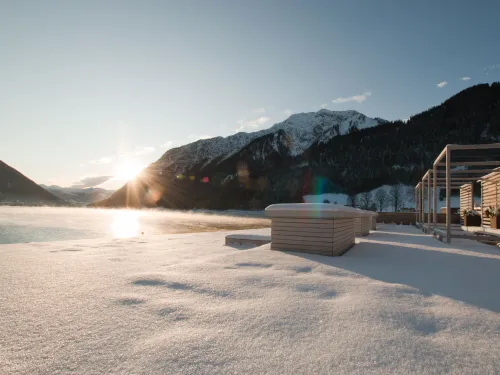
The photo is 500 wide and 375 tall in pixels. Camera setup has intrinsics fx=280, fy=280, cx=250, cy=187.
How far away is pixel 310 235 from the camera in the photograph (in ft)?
22.3

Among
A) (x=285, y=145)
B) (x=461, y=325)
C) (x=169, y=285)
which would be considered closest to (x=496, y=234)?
(x=461, y=325)

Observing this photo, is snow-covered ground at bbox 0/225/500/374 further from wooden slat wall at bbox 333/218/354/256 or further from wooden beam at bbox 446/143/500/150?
wooden beam at bbox 446/143/500/150

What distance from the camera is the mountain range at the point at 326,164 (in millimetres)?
93188

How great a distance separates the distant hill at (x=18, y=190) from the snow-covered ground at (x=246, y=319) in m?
138

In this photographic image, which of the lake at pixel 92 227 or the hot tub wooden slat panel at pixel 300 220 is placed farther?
the lake at pixel 92 227

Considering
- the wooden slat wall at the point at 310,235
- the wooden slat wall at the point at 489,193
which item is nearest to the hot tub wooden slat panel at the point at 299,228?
the wooden slat wall at the point at 310,235

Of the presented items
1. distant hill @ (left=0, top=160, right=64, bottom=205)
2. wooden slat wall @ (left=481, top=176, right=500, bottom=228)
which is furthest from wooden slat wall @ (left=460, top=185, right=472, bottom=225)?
distant hill @ (left=0, top=160, right=64, bottom=205)

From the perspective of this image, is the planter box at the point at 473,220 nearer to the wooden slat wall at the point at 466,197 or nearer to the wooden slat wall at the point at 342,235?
the wooden slat wall at the point at 466,197

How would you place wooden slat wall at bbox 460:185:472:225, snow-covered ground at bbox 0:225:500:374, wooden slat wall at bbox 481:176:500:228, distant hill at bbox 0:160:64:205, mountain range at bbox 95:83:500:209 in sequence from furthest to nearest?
1. distant hill at bbox 0:160:64:205
2. mountain range at bbox 95:83:500:209
3. wooden slat wall at bbox 460:185:472:225
4. wooden slat wall at bbox 481:176:500:228
5. snow-covered ground at bbox 0:225:500:374

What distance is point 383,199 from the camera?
79.2m

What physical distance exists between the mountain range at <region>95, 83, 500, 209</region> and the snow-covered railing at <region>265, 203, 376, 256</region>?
91.1m

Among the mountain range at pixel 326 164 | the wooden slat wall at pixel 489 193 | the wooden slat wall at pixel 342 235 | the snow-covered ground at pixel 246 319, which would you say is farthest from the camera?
the mountain range at pixel 326 164

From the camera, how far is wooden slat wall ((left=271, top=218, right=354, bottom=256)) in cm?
662

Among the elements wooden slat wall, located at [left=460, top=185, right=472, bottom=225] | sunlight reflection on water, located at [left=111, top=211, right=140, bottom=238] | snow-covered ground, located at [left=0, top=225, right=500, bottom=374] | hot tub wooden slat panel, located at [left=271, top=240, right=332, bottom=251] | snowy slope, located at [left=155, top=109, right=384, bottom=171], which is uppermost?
snowy slope, located at [left=155, top=109, right=384, bottom=171]
